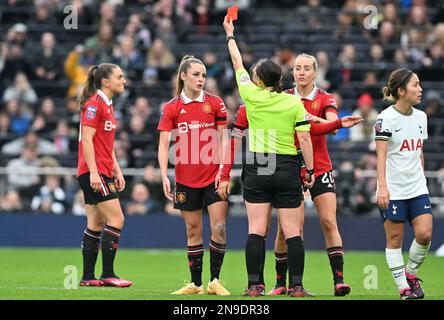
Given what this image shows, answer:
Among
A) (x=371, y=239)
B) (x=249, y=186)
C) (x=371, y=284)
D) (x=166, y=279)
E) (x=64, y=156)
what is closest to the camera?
(x=249, y=186)

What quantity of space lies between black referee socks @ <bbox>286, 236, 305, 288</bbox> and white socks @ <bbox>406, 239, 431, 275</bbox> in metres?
1.20

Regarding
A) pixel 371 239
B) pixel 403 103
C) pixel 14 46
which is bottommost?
pixel 371 239

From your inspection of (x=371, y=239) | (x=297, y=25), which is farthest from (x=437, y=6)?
(x=371, y=239)

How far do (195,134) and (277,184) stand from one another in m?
1.33

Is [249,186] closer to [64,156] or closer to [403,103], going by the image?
[403,103]

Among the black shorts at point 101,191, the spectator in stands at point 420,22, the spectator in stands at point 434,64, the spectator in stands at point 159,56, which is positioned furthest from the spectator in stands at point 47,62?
the black shorts at point 101,191

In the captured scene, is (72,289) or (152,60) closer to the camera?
(72,289)

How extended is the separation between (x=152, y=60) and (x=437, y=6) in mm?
6174

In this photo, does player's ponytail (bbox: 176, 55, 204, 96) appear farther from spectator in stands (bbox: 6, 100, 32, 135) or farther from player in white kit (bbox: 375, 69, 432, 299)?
spectator in stands (bbox: 6, 100, 32, 135)

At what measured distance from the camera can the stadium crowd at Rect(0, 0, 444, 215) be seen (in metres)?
19.9

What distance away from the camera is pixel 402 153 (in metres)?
10.9

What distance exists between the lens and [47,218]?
19.9m

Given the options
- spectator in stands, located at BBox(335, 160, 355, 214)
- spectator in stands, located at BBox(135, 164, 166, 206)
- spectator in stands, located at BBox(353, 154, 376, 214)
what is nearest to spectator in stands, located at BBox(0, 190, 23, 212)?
spectator in stands, located at BBox(135, 164, 166, 206)

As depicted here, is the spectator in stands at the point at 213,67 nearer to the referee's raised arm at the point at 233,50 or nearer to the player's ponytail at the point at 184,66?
the player's ponytail at the point at 184,66
